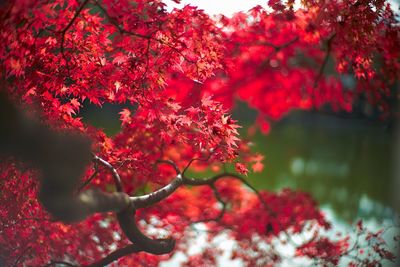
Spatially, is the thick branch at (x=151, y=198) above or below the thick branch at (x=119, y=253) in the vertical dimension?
above

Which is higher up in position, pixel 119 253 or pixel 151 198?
pixel 151 198

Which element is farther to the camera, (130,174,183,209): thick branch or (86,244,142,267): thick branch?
(86,244,142,267): thick branch

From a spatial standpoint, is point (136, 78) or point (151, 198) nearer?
point (151, 198)

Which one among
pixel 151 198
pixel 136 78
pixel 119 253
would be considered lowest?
pixel 119 253

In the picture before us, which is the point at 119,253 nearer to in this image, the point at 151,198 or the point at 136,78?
the point at 151,198

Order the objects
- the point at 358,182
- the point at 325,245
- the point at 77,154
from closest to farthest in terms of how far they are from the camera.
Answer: the point at 77,154
the point at 325,245
the point at 358,182

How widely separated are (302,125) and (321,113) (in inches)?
37.7

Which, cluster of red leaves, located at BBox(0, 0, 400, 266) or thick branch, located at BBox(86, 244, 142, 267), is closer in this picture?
cluster of red leaves, located at BBox(0, 0, 400, 266)

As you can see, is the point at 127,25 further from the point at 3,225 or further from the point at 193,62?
the point at 3,225

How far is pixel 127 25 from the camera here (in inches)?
89.0

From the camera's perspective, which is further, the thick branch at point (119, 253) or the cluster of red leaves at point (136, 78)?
the thick branch at point (119, 253)

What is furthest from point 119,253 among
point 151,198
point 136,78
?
point 136,78

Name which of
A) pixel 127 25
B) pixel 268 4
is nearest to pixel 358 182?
pixel 268 4

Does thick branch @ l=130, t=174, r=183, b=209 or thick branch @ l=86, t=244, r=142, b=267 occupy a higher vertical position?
thick branch @ l=130, t=174, r=183, b=209
